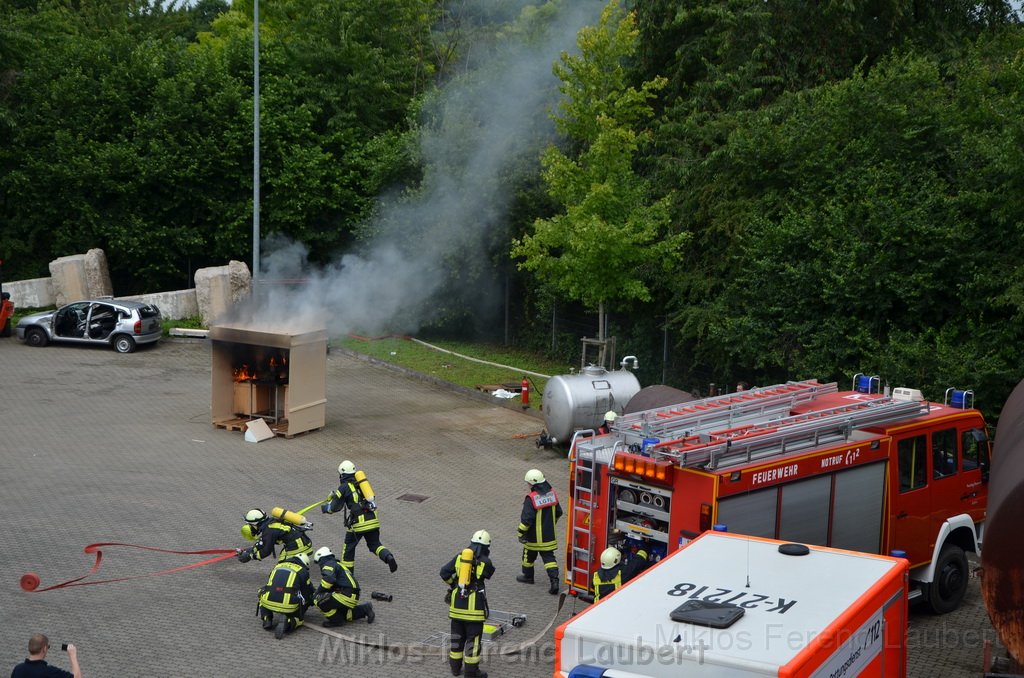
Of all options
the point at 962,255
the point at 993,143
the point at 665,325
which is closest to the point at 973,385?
the point at 962,255

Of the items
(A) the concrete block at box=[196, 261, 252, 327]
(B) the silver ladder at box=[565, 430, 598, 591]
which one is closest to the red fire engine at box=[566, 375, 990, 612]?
(B) the silver ladder at box=[565, 430, 598, 591]

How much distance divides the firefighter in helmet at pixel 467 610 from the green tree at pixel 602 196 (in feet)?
37.0

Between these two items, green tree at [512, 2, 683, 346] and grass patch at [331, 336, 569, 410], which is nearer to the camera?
green tree at [512, 2, 683, 346]

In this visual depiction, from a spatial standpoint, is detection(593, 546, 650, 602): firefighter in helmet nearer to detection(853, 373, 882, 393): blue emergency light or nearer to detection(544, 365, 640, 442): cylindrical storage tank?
detection(853, 373, 882, 393): blue emergency light

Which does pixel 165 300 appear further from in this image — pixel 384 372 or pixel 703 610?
pixel 703 610

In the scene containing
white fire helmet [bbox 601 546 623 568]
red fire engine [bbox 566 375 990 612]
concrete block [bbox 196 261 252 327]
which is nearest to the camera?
white fire helmet [bbox 601 546 623 568]

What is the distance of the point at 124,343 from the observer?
2572cm

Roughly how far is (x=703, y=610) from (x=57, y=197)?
97.8 feet

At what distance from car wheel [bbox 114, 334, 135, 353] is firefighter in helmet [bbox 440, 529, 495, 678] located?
60.0 ft

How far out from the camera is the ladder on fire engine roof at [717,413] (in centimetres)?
1054

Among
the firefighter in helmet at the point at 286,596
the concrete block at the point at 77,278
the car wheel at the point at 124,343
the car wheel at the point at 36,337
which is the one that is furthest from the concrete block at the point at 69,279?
the firefighter in helmet at the point at 286,596

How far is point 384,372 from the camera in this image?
24.9 metres

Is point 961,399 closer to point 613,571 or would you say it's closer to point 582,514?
point 582,514

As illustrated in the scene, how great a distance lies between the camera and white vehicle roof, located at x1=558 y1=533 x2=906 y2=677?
603cm
